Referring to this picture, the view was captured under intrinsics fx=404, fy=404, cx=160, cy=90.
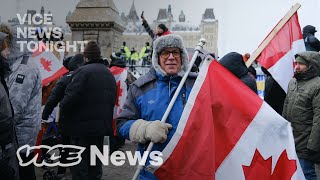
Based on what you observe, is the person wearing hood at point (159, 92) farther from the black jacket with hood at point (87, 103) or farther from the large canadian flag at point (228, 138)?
the black jacket with hood at point (87, 103)

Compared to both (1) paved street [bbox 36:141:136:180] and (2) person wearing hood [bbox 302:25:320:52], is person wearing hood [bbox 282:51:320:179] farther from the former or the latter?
(1) paved street [bbox 36:141:136:180]

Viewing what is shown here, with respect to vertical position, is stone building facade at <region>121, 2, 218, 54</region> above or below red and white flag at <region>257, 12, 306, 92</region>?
above

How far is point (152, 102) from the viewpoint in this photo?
3.02 m

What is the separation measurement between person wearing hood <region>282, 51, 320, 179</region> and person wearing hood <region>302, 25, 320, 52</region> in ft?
8.08

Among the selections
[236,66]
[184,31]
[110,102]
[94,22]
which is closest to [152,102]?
[236,66]

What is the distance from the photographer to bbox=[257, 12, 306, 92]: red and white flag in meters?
5.43

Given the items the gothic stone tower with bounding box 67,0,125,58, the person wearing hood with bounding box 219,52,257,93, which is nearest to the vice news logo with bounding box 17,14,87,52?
the gothic stone tower with bounding box 67,0,125,58

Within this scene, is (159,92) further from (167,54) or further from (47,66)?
(47,66)

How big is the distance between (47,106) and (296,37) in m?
3.50

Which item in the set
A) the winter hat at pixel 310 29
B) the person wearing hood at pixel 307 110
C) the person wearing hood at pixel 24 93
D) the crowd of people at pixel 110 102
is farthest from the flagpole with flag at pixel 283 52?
the person wearing hood at pixel 24 93

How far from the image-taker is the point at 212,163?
9.04 feet

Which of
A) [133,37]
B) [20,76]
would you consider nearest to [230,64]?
[20,76]

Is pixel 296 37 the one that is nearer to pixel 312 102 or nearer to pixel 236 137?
pixel 312 102

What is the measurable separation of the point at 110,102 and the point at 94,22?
7701 mm
